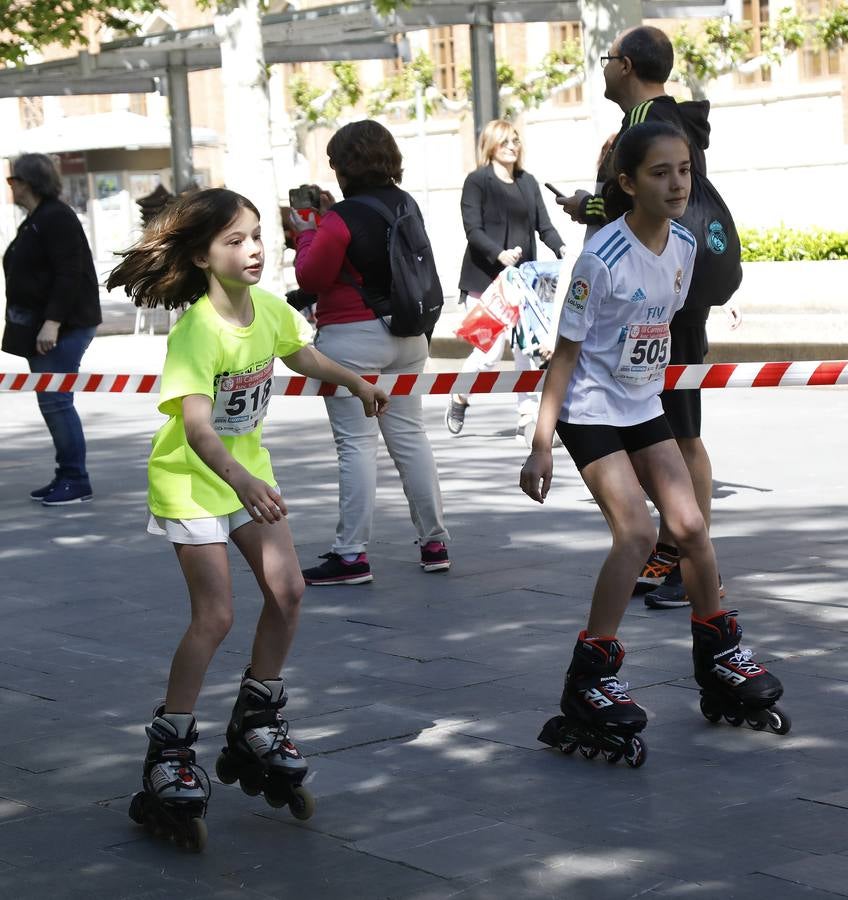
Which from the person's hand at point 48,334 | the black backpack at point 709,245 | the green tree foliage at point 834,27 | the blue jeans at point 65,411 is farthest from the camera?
the green tree foliage at point 834,27

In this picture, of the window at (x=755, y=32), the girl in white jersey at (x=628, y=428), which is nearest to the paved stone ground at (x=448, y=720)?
the girl in white jersey at (x=628, y=428)

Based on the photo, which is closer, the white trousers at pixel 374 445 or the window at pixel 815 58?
the white trousers at pixel 374 445

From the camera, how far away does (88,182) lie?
52.9m

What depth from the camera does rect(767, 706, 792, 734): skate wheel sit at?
4883 millimetres

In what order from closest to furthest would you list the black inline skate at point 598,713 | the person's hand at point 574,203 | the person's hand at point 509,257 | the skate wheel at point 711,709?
1. the black inline skate at point 598,713
2. the skate wheel at point 711,709
3. the person's hand at point 574,203
4. the person's hand at point 509,257

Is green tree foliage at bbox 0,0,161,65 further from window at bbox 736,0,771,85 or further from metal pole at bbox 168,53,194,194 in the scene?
window at bbox 736,0,771,85

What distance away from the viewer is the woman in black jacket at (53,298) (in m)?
9.78

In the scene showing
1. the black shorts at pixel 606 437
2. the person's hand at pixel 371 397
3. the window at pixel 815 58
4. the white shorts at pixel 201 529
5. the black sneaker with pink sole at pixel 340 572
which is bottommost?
the black sneaker with pink sole at pixel 340 572

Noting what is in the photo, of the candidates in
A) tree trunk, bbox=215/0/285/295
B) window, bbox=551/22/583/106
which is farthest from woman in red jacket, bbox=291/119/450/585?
window, bbox=551/22/583/106

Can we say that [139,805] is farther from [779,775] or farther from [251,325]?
[779,775]

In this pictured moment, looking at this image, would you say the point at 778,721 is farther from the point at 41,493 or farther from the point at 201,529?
the point at 41,493

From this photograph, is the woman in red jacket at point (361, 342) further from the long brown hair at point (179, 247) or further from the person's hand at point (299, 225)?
the long brown hair at point (179, 247)

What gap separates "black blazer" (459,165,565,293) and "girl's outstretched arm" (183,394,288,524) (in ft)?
23.0

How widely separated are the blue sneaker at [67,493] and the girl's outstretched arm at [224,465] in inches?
228
